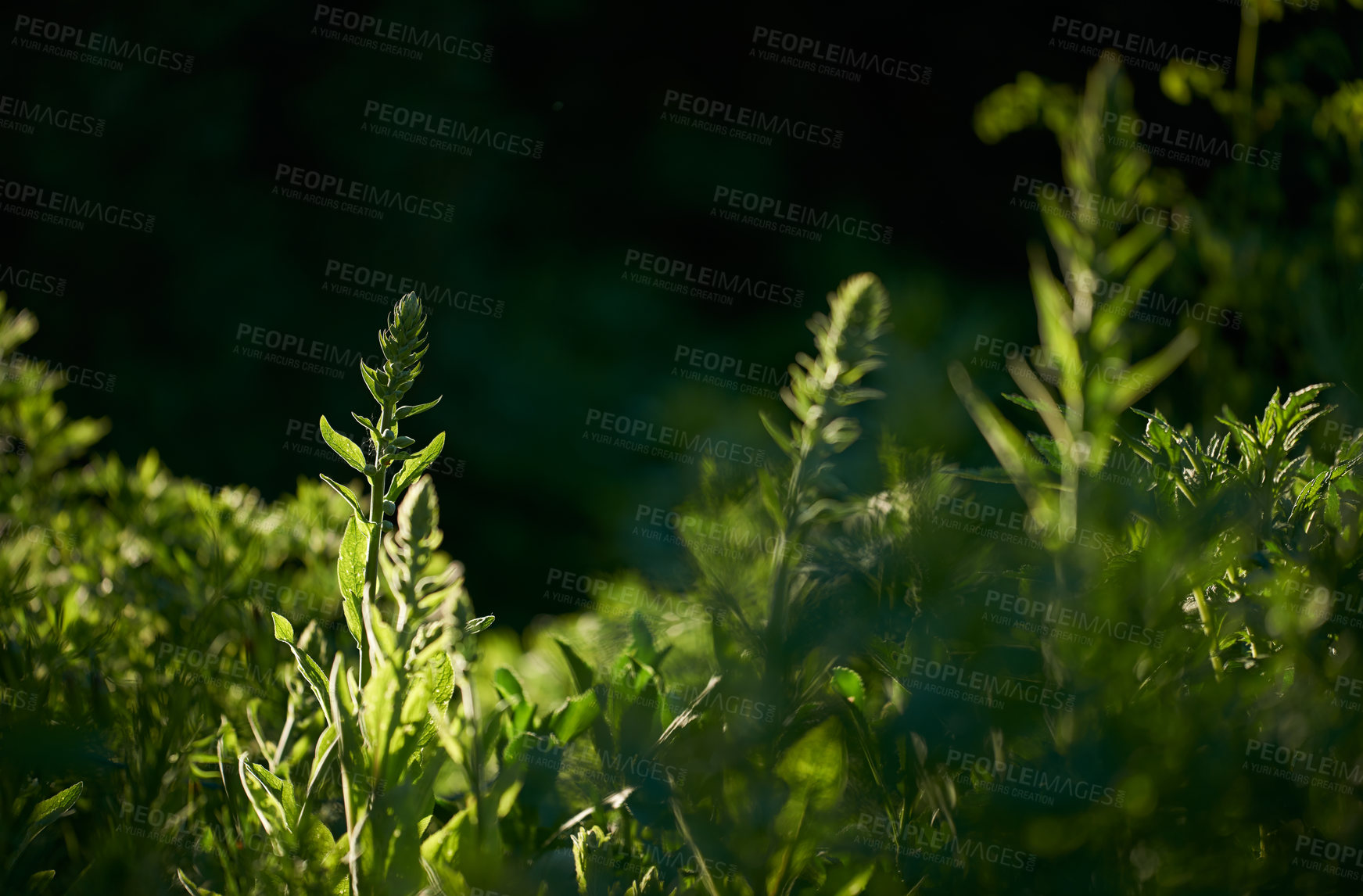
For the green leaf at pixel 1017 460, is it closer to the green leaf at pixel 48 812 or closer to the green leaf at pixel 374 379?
the green leaf at pixel 374 379

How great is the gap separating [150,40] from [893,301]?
3.91 metres

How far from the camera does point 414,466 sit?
1.96ft

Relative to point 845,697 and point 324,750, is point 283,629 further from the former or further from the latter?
point 845,697

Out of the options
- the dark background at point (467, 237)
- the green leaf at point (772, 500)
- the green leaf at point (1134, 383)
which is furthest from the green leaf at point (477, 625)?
the dark background at point (467, 237)

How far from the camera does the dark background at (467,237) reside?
414 cm

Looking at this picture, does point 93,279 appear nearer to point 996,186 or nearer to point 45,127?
point 45,127

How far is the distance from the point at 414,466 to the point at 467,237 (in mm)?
4101

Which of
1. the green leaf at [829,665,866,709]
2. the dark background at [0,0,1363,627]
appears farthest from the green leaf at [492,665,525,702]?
the dark background at [0,0,1363,627]

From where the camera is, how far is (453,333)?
439 cm

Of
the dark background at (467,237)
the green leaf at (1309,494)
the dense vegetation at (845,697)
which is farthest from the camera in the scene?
the dark background at (467,237)

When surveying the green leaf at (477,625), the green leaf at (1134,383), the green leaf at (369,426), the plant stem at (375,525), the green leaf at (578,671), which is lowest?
the green leaf at (578,671)

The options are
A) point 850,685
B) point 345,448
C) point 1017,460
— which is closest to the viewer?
point 345,448

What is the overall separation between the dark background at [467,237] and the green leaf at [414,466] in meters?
3.20

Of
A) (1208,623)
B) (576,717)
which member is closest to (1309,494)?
(1208,623)
